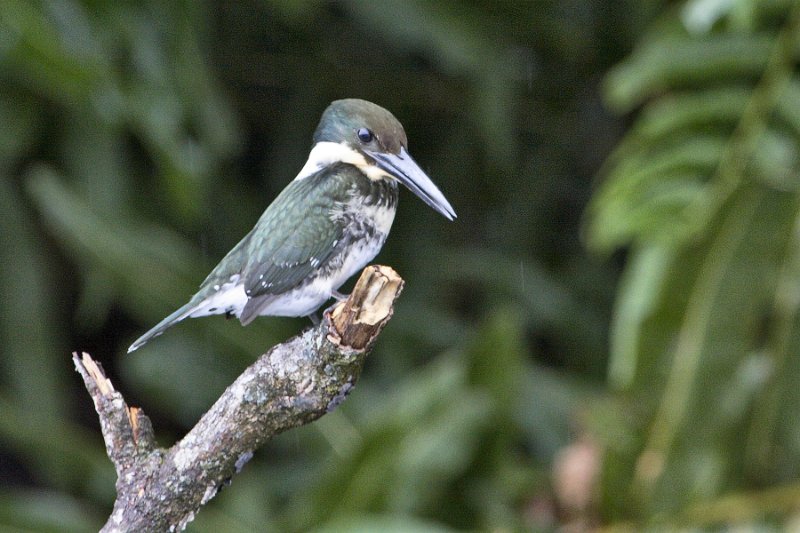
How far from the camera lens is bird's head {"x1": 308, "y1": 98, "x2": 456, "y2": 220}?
27.7 inches

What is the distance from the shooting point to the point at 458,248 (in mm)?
3338

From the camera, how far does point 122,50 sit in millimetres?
2482

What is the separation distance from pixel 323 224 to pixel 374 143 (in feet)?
0.23

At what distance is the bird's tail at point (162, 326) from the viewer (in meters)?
0.66

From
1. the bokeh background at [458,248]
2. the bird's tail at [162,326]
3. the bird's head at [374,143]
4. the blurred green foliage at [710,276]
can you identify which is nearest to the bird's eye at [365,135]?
the bird's head at [374,143]

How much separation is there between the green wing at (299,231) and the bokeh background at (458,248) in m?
0.90

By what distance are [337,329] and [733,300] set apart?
1427 mm

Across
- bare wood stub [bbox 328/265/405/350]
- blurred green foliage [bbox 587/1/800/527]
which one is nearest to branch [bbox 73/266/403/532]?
bare wood stub [bbox 328/265/405/350]

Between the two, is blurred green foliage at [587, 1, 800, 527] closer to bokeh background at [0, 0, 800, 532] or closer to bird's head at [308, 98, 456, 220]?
bokeh background at [0, 0, 800, 532]

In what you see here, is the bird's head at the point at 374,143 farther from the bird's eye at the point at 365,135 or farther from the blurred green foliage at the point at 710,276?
the blurred green foliage at the point at 710,276

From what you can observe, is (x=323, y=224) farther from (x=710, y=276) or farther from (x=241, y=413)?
(x=710, y=276)

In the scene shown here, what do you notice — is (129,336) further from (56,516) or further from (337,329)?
(337,329)

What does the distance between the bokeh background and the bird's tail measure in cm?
91

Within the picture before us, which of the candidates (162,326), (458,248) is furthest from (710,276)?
(162,326)
